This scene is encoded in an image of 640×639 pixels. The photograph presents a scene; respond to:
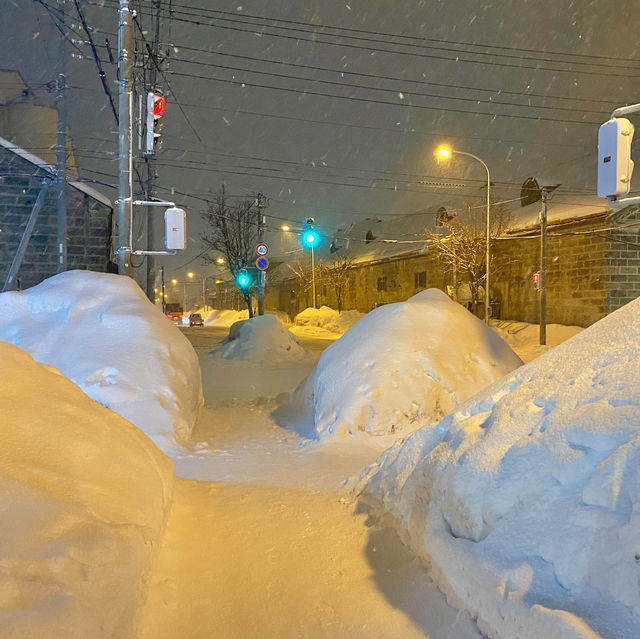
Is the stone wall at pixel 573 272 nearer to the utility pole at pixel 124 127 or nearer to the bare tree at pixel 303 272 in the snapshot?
the bare tree at pixel 303 272

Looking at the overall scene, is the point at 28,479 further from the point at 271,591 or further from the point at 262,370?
the point at 262,370

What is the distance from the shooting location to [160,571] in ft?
10.7

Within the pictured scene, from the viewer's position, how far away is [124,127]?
9094 millimetres

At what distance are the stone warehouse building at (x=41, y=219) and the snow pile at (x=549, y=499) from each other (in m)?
14.9

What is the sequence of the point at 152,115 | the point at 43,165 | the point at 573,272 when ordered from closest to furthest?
the point at 152,115, the point at 43,165, the point at 573,272

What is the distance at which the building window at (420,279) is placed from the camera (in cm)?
3628

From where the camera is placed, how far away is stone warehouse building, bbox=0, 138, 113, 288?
49.2 ft

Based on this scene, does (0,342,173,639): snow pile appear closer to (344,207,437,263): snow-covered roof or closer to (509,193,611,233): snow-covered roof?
(509,193,611,233): snow-covered roof

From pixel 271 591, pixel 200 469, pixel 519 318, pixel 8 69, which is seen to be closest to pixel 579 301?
pixel 519 318

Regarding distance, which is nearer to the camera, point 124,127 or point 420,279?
point 124,127

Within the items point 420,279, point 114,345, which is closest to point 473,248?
point 420,279

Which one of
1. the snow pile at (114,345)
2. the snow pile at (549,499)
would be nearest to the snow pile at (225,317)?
the snow pile at (114,345)

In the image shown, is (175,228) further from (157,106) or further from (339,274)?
(339,274)

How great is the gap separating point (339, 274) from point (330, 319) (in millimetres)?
7679
